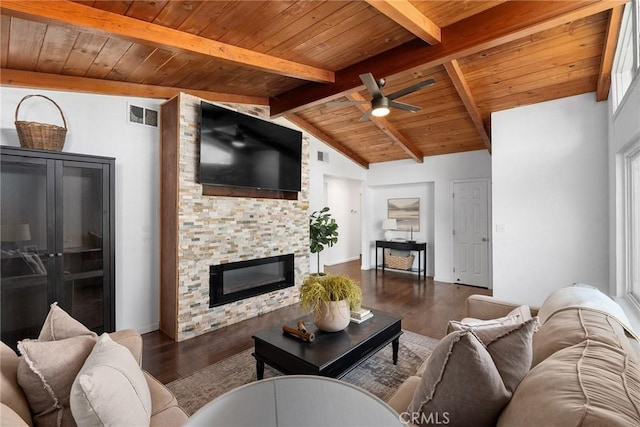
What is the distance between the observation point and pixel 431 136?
5207mm

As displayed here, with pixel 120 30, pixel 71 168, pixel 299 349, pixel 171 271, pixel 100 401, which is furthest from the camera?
pixel 171 271

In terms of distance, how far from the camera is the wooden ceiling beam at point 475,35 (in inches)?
88.2

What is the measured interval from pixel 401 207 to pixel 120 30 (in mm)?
5799

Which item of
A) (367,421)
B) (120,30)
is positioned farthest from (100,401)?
(120,30)

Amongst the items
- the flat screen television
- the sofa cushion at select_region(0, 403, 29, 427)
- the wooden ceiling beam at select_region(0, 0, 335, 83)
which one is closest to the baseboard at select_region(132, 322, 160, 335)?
the flat screen television

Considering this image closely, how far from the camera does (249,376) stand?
7.91ft

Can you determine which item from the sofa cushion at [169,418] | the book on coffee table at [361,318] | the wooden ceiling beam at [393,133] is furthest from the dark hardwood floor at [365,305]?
the wooden ceiling beam at [393,133]

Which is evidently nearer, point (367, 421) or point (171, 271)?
point (367, 421)

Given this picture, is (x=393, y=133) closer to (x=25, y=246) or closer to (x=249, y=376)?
(x=249, y=376)

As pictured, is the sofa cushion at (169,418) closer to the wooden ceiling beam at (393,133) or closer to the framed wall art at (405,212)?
the wooden ceiling beam at (393,133)

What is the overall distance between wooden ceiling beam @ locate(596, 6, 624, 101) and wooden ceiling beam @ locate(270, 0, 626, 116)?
1.25 feet

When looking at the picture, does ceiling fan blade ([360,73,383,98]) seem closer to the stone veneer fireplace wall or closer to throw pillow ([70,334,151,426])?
the stone veneer fireplace wall

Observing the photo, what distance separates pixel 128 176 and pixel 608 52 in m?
5.05

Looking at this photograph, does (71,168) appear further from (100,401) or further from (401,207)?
(401,207)
